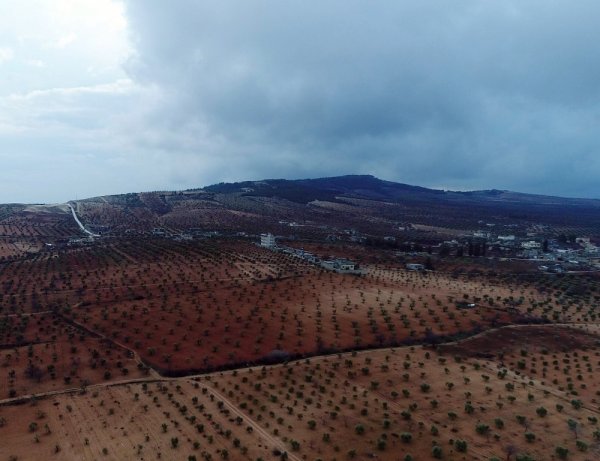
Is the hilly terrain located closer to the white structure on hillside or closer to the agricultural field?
the agricultural field

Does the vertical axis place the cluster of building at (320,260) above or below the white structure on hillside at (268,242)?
below

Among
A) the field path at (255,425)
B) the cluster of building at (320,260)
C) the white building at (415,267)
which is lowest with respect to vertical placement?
the field path at (255,425)

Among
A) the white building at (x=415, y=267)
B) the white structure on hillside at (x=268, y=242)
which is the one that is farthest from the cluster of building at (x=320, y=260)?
the white building at (x=415, y=267)

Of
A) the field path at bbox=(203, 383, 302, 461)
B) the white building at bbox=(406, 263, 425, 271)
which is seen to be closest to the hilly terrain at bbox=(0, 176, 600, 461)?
the field path at bbox=(203, 383, 302, 461)

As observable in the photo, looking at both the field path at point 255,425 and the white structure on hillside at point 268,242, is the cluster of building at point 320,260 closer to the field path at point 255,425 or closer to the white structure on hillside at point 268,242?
the white structure on hillside at point 268,242

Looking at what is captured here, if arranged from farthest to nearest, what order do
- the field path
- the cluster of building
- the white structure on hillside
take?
the white structure on hillside
the cluster of building
the field path

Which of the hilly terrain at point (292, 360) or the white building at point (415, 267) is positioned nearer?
the hilly terrain at point (292, 360)

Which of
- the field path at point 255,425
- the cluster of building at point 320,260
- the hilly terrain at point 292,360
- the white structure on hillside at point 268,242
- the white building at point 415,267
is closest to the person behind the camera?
the field path at point 255,425

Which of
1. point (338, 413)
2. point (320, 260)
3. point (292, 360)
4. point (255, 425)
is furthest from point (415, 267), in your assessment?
point (255, 425)

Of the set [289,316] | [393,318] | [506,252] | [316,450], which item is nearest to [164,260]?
[289,316]

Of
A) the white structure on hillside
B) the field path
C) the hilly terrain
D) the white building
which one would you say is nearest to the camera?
the field path

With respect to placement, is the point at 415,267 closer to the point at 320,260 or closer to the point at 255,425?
the point at 320,260
